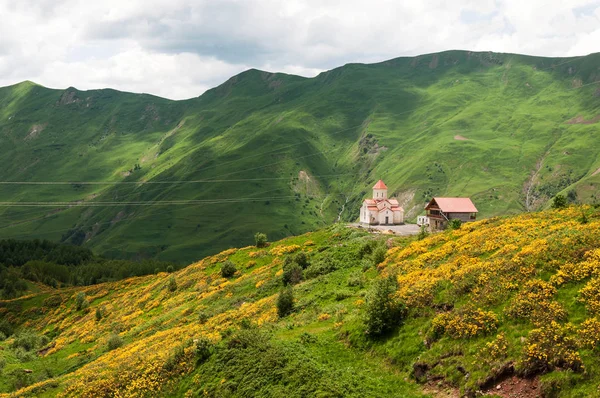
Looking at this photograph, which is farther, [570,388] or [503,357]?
[503,357]

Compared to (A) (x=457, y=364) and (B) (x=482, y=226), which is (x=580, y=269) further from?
(B) (x=482, y=226)

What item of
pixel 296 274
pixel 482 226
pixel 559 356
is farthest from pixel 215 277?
pixel 559 356

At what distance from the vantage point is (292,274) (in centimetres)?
5412

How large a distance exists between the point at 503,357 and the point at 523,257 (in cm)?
967

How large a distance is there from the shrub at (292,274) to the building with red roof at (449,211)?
1679 inches

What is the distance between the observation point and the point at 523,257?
27328 millimetres

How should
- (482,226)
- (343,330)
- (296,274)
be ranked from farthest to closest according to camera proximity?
(296,274) < (482,226) < (343,330)

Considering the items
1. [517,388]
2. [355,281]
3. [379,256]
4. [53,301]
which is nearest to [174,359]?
[355,281]

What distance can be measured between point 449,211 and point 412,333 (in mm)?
66074

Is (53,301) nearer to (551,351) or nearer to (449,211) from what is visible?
(449,211)

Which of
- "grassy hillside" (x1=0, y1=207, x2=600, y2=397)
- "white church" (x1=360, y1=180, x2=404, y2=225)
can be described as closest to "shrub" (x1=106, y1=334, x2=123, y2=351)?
"grassy hillside" (x1=0, y1=207, x2=600, y2=397)

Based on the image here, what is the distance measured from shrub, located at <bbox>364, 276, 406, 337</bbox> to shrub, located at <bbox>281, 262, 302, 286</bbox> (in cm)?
2582

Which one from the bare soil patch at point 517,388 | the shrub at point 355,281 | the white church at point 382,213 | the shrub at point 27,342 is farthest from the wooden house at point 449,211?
the shrub at point 27,342

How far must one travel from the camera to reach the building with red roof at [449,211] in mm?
86812
